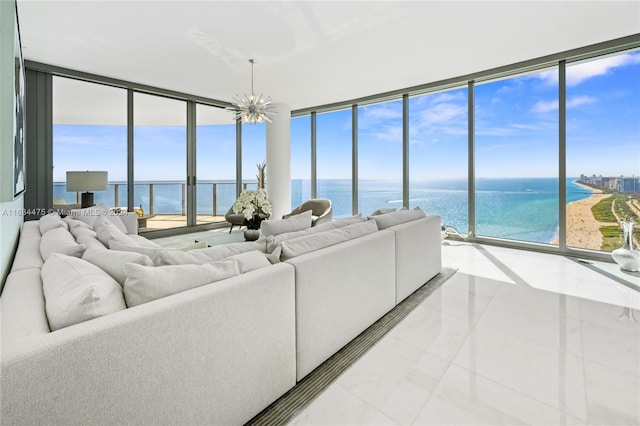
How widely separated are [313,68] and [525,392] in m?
4.33

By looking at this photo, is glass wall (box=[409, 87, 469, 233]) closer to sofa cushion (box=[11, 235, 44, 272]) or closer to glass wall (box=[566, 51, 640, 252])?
glass wall (box=[566, 51, 640, 252])

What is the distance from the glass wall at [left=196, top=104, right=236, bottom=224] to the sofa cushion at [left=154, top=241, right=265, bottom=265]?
16.9 feet

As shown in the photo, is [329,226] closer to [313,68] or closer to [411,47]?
[411,47]

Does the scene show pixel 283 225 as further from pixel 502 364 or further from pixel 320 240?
pixel 502 364

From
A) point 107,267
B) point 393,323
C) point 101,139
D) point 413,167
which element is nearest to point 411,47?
point 413,167

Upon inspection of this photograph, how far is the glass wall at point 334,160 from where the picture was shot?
6637 mm

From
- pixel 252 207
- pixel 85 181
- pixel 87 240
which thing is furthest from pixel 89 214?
pixel 87 240

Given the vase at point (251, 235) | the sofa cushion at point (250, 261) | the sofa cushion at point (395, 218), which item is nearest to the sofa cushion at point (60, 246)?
the sofa cushion at point (250, 261)

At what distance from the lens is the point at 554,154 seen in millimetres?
4258

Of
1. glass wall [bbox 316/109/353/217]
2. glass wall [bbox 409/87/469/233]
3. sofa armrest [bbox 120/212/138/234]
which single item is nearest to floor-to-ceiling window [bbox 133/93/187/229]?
sofa armrest [bbox 120/212/138/234]

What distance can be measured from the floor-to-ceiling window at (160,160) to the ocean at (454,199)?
21 millimetres

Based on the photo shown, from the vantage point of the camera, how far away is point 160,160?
19.0ft

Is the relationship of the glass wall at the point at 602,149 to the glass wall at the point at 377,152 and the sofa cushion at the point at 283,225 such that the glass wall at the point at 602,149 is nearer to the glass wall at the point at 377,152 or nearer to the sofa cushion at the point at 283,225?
the glass wall at the point at 377,152

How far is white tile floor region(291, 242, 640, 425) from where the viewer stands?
136 cm
